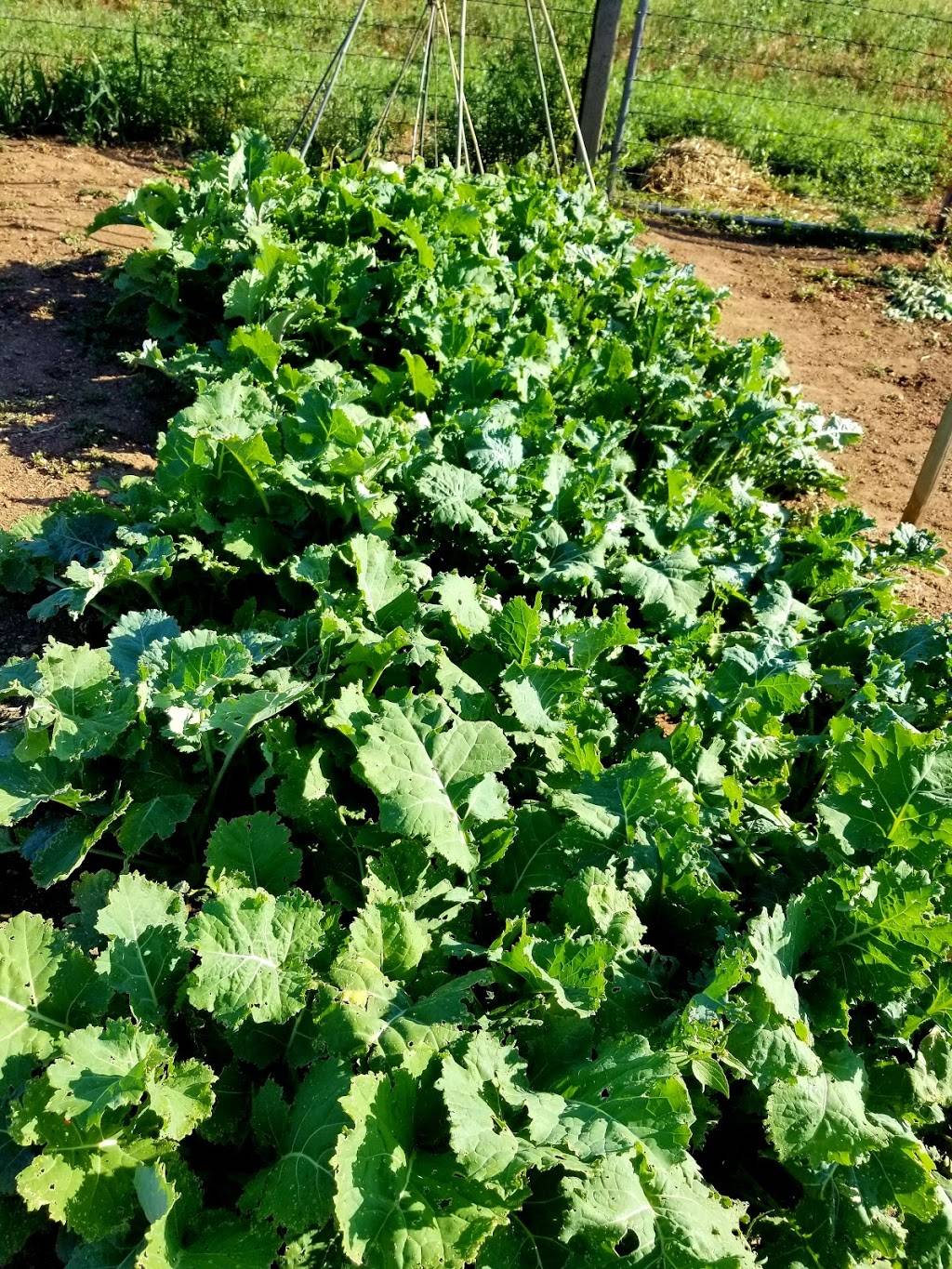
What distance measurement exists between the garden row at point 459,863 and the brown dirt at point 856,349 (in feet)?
5.56

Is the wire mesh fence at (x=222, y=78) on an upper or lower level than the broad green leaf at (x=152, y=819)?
upper

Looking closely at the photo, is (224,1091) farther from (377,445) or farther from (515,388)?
(515,388)

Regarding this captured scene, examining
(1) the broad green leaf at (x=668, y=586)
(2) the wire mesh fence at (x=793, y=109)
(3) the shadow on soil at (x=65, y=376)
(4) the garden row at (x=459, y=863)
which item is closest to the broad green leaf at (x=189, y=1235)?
(4) the garden row at (x=459, y=863)

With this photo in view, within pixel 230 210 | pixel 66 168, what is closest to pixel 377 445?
pixel 230 210

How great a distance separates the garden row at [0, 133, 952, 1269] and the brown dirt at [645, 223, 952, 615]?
169 cm

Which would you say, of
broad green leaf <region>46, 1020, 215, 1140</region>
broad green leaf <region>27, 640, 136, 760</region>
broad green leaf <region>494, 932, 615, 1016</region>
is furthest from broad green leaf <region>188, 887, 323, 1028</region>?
broad green leaf <region>27, 640, 136, 760</region>

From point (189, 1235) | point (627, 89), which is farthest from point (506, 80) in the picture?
point (189, 1235)

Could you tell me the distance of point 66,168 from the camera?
7727 millimetres

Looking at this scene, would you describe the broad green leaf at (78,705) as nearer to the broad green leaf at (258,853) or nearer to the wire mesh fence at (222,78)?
the broad green leaf at (258,853)

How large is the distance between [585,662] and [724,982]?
1.21m

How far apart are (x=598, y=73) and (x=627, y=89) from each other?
29cm

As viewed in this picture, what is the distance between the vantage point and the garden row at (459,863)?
1.93 meters

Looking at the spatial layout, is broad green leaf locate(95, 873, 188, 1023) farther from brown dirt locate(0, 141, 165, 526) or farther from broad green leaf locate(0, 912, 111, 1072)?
brown dirt locate(0, 141, 165, 526)

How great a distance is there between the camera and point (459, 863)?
2391mm
